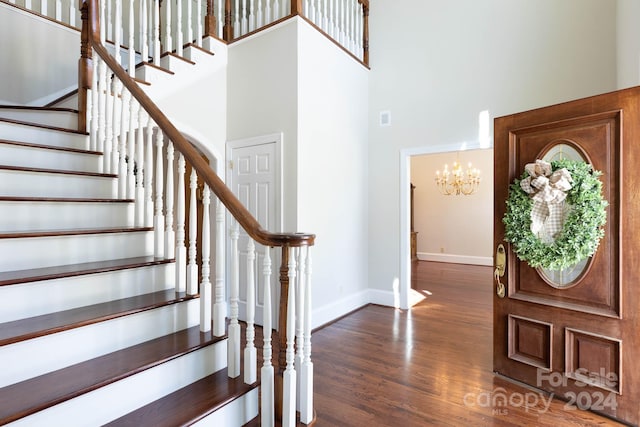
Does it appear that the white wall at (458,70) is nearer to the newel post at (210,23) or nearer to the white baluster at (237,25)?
the white baluster at (237,25)

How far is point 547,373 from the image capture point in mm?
2383

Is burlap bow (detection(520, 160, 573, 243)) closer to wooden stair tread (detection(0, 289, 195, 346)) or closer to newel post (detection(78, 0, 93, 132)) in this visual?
wooden stair tread (detection(0, 289, 195, 346))

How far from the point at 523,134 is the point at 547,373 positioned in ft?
5.94

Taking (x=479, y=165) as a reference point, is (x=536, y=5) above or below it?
above

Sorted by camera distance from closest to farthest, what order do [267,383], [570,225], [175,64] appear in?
1. [267,383]
2. [570,225]
3. [175,64]

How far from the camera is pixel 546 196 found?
2256 millimetres

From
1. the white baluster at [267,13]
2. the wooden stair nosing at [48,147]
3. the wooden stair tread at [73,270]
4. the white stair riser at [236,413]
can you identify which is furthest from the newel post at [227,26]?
A: the white stair riser at [236,413]

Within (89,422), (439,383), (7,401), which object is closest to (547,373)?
(439,383)

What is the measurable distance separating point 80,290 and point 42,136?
1509mm

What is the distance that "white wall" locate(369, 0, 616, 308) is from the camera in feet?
10.8

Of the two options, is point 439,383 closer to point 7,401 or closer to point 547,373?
point 547,373

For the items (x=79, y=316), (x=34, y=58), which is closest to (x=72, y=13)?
(x=34, y=58)

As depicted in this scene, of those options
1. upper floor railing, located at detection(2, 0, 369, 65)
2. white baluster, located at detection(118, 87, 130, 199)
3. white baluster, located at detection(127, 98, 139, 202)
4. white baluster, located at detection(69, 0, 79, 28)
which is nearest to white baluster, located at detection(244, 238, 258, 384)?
white baluster, located at detection(127, 98, 139, 202)

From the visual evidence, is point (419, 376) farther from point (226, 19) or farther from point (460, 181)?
point (460, 181)
